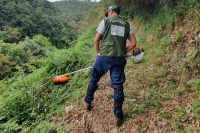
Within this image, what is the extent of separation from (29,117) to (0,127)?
1.86ft

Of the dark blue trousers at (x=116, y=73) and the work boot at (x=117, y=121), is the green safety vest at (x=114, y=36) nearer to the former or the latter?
the dark blue trousers at (x=116, y=73)

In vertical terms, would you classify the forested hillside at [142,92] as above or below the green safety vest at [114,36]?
below

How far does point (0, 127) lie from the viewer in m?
3.29

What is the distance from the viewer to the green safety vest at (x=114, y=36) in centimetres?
274

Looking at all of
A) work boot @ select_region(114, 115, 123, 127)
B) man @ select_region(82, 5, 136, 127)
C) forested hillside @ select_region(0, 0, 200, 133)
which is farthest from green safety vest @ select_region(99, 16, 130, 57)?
forested hillside @ select_region(0, 0, 200, 133)

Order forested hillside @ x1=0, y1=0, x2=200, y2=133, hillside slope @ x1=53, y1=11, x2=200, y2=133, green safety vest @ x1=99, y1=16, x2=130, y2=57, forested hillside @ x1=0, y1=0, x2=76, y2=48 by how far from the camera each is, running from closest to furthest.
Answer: green safety vest @ x1=99, y1=16, x2=130, y2=57 → hillside slope @ x1=53, y1=11, x2=200, y2=133 → forested hillside @ x1=0, y1=0, x2=200, y2=133 → forested hillside @ x1=0, y1=0, x2=76, y2=48

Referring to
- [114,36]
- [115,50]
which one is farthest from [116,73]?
[114,36]

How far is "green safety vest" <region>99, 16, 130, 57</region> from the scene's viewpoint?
274 centimetres

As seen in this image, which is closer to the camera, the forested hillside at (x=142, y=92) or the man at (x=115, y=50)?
the man at (x=115, y=50)

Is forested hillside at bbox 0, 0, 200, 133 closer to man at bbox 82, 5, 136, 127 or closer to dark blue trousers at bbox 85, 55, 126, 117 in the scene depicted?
dark blue trousers at bbox 85, 55, 126, 117

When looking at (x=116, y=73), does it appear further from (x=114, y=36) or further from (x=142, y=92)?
(x=142, y=92)

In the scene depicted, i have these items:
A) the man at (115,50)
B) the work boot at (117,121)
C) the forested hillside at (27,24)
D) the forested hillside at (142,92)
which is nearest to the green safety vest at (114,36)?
the man at (115,50)

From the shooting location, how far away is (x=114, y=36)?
2.75m

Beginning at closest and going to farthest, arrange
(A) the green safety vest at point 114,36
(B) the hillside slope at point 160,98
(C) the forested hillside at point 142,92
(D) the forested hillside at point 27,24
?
(A) the green safety vest at point 114,36, (B) the hillside slope at point 160,98, (C) the forested hillside at point 142,92, (D) the forested hillside at point 27,24
